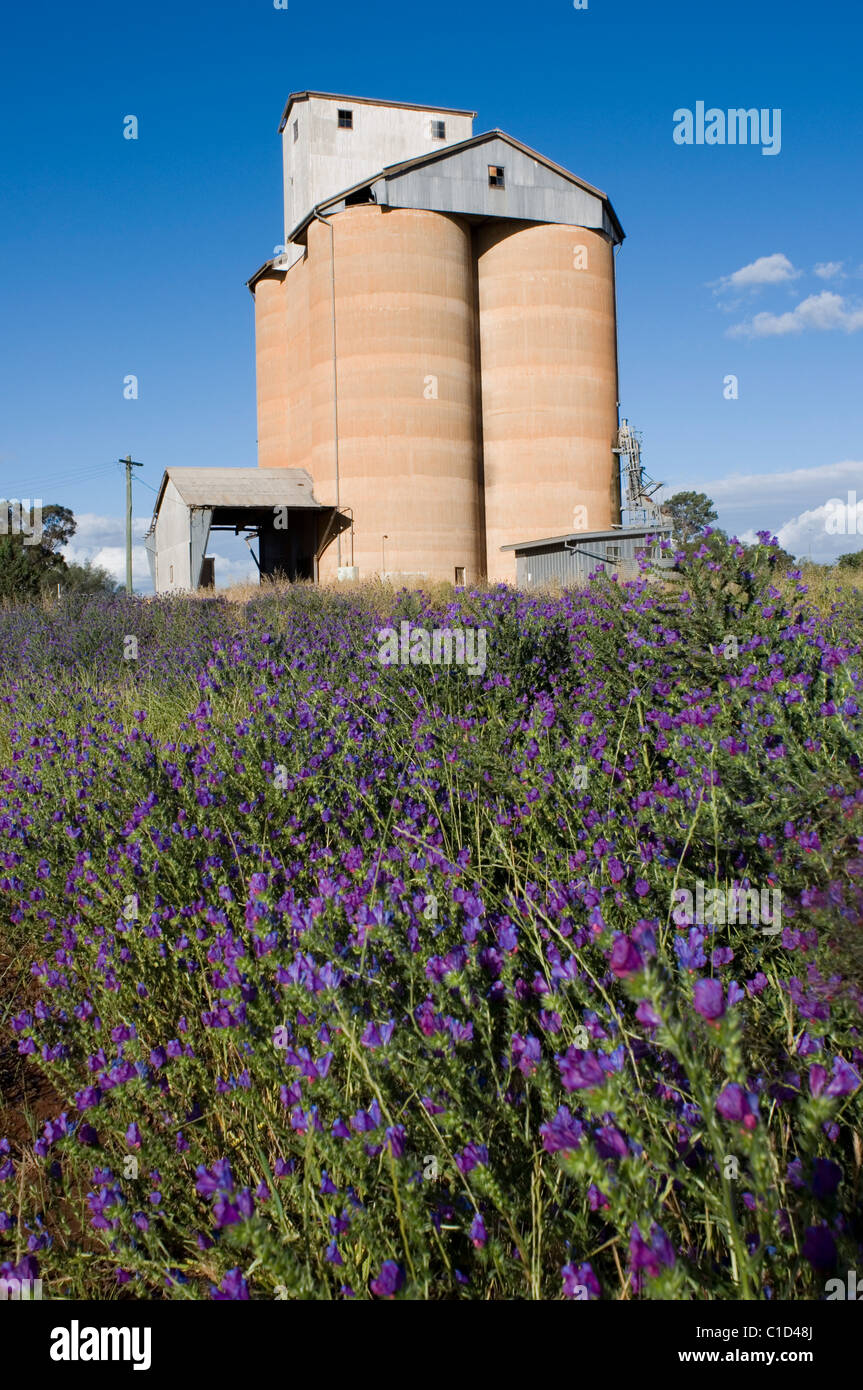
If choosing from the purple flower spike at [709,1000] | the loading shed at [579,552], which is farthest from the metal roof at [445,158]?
the purple flower spike at [709,1000]

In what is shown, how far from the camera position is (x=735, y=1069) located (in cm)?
106

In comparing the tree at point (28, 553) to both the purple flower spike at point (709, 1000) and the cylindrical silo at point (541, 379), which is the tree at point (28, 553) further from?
the purple flower spike at point (709, 1000)

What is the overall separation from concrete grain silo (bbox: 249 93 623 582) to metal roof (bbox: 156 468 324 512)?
71 centimetres

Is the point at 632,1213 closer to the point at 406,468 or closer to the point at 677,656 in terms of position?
the point at 677,656

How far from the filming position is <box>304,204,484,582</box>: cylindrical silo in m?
27.2

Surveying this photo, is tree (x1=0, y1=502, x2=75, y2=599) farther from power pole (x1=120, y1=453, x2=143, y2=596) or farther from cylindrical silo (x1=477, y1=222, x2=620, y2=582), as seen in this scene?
cylindrical silo (x1=477, y1=222, x2=620, y2=582)

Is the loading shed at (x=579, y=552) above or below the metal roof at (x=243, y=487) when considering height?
below

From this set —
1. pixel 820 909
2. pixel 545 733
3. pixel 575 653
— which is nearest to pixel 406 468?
pixel 575 653

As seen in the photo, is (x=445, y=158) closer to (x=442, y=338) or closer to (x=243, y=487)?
(x=442, y=338)

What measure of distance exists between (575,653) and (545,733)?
1910 mm

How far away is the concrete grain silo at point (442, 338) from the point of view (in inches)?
1075

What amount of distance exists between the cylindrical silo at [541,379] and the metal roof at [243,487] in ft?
19.7

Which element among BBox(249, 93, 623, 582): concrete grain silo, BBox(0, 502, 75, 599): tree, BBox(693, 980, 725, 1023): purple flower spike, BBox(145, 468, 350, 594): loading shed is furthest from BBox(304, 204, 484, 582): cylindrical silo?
BBox(693, 980, 725, 1023): purple flower spike

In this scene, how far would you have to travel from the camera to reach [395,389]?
27062mm
